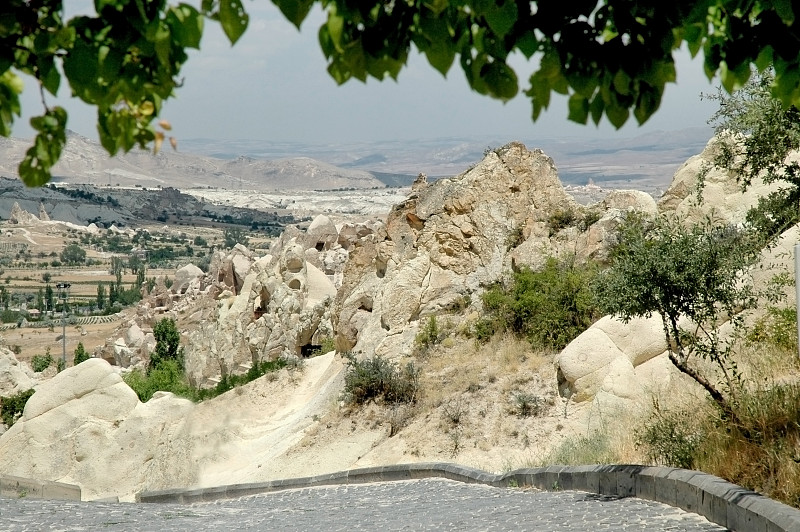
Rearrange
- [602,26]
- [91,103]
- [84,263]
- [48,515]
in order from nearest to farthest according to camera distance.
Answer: [91,103] < [602,26] < [48,515] < [84,263]

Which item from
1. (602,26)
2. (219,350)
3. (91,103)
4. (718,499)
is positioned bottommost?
(219,350)

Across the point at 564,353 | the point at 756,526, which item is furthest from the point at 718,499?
the point at 564,353

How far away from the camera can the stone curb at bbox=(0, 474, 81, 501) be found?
51.1 ft

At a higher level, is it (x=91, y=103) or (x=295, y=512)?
(x=91, y=103)

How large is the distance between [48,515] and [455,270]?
1362 cm

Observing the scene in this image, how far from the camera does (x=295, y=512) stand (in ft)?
35.1

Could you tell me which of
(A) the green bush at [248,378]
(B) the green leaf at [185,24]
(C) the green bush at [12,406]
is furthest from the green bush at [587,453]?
(C) the green bush at [12,406]

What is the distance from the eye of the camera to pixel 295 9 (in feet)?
8.47

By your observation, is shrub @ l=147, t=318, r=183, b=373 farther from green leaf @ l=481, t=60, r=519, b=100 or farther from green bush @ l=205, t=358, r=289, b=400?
green leaf @ l=481, t=60, r=519, b=100

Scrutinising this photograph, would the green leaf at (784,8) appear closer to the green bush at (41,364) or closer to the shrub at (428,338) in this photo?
the shrub at (428,338)

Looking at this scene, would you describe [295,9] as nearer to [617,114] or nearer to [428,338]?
[617,114]

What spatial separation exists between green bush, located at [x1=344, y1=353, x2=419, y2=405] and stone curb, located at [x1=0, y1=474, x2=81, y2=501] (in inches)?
215

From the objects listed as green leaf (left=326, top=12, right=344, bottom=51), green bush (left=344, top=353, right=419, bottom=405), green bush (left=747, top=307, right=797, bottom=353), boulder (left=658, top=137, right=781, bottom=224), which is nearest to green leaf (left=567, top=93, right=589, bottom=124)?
green leaf (left=326, top=12, right=344, bottom=51)

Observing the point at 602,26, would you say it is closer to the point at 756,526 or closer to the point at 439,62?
the point at 439,62
